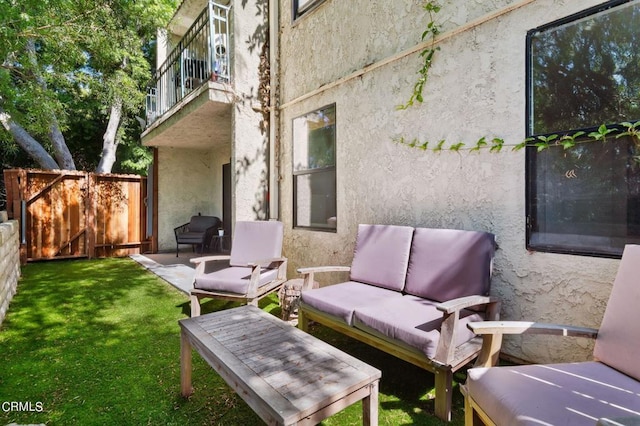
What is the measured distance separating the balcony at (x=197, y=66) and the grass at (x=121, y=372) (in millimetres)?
3191

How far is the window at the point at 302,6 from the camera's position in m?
4.52

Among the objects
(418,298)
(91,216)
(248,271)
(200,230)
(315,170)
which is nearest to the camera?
(418,298)

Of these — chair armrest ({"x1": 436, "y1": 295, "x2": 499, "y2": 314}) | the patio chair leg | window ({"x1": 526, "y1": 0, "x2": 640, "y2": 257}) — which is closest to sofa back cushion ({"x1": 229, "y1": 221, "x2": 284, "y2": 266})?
the patio chair leg

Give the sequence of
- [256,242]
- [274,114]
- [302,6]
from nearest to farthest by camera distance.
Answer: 1. [256,242]
2. [302,6]
3. [274,114]

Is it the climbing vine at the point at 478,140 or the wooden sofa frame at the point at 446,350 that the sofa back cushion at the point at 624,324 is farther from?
the climbing vine at the point at 478,140

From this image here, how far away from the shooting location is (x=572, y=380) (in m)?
1.40

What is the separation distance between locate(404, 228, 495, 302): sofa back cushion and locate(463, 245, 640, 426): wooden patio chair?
0.72 metres

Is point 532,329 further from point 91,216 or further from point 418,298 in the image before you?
point 91,216

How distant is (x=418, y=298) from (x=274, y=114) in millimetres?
3656

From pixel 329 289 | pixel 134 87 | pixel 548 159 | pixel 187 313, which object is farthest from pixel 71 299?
pixel 134 87

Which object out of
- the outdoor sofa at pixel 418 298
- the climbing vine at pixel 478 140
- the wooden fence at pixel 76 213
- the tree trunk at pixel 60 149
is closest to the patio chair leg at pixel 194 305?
the outdoor sofa at pixel 418 298

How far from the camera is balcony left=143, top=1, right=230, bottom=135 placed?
482cm

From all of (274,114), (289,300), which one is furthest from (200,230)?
(289,300)

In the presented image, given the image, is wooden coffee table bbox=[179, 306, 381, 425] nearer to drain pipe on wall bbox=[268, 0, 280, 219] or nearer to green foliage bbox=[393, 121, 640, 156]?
green foliage bbox=[393, 121, 640, 156]
